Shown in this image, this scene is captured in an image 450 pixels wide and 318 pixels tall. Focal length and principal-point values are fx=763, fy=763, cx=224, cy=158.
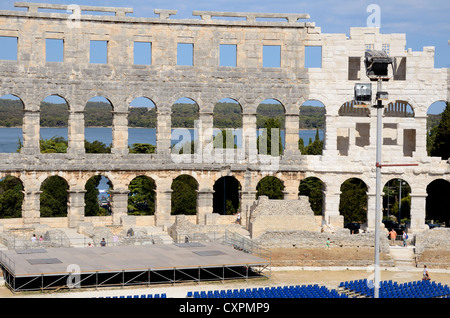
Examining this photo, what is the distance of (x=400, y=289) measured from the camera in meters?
30.9

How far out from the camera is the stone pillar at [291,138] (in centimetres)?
4553

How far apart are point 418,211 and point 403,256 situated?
257 inches

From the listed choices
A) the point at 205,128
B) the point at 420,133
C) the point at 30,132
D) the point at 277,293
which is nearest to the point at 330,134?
the point at 420,133

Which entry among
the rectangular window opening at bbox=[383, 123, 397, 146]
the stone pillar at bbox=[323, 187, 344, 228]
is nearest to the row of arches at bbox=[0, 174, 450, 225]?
the rectangular window opening at bbox=[383, 123, 397, 146]

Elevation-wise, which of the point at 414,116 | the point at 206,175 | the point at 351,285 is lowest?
the point at 351,285

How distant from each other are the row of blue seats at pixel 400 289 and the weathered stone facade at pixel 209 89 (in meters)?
11.8

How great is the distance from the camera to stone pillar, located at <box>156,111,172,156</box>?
146 feet

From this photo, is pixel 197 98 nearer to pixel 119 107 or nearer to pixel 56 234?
pixel 119 107

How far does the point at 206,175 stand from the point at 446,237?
1390cm

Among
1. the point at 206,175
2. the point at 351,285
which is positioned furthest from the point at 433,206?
the point at 351,285

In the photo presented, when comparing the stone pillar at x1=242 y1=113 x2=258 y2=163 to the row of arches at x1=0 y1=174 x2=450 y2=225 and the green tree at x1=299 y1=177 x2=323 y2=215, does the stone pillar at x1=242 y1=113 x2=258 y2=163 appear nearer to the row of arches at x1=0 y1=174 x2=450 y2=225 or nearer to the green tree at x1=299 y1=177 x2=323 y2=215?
the row of arches at x1=0 y1=174 x2=450 y2=225

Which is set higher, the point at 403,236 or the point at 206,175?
the point at 206,175

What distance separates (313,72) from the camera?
45656 millimetres

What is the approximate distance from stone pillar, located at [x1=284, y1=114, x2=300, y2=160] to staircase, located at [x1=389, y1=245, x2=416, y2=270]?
8.51 m
